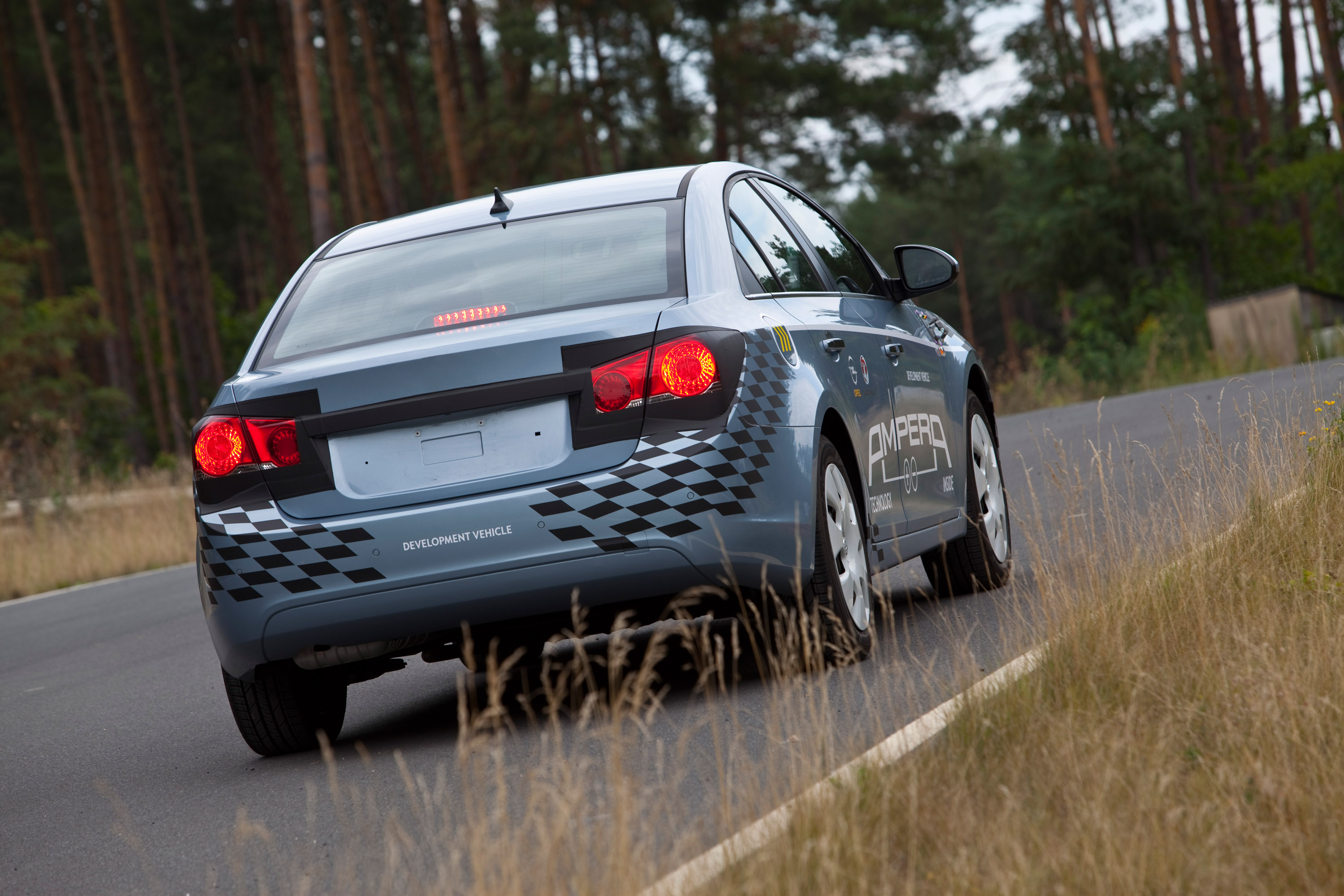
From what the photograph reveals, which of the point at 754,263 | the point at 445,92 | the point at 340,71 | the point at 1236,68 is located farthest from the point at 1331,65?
the point at 754,263

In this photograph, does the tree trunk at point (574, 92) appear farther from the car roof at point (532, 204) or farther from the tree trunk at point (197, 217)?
the car roof at point (532, 204)

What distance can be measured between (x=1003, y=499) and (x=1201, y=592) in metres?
2.79

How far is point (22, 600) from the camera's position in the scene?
50.2 ft

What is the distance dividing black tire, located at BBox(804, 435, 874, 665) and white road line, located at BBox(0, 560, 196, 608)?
1113cm

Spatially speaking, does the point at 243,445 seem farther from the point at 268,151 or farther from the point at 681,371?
the point at 268,151

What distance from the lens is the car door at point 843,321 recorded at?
232 inches

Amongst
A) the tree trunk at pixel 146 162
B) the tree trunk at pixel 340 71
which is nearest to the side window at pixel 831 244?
the tree trunk at pixel 340 71

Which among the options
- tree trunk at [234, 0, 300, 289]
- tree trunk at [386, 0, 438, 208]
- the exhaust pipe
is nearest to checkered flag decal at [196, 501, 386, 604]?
the exhaust pipe

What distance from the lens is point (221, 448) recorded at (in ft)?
17.2

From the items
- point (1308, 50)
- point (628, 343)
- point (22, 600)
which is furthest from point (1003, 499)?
point (1308, 50)

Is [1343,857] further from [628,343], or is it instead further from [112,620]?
[112,620]

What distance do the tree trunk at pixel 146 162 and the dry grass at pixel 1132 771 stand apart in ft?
111

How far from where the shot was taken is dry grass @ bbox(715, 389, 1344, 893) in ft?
9.59

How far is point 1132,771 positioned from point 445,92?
Result: 31467 mm
